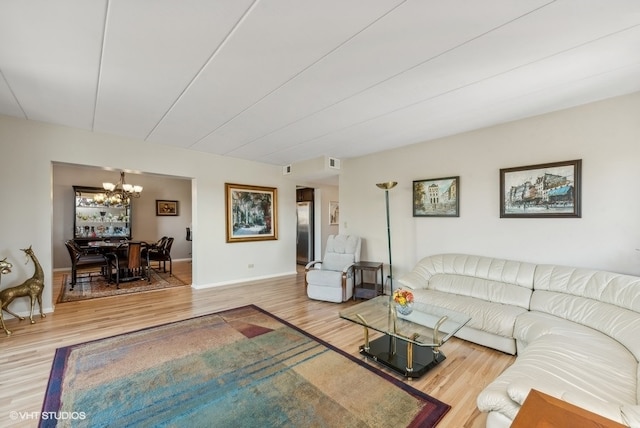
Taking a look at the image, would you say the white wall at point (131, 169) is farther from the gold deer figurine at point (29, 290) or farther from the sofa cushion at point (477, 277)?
the sofa cushion at point (477, 277)

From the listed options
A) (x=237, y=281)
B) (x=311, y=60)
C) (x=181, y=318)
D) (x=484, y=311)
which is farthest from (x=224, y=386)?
(x=237, y=281)

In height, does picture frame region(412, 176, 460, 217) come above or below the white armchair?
above

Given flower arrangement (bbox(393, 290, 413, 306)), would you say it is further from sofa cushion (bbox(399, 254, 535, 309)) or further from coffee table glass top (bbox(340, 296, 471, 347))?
sofa cushion (bbox(399, 254, 535, 309))

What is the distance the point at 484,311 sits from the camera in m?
2.67

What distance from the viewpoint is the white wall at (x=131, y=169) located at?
3.38 meters

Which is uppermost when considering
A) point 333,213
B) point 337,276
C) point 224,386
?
point 333,213

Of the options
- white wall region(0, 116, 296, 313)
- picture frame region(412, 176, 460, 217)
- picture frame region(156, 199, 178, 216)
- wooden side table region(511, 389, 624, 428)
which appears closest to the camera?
wooden side table region(511, 389, 624, 428)

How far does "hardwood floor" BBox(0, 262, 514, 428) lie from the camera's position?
1.96m

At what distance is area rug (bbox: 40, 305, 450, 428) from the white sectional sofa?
2.16ft

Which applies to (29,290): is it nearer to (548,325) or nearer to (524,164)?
(548,325)

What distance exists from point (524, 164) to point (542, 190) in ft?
1.23

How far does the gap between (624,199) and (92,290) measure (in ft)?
24.8

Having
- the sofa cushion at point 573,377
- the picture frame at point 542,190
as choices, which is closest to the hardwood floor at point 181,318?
the sofa cushion at point 573,377

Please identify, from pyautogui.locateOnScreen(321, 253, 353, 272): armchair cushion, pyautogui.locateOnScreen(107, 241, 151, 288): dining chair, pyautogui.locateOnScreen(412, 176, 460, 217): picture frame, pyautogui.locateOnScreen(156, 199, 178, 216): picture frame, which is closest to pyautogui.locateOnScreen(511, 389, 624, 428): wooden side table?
pyautogui.locateOnScreen(412, 176, 460, 217): picture frame
